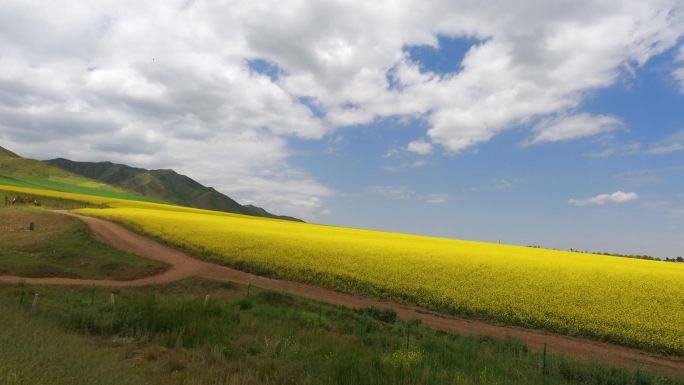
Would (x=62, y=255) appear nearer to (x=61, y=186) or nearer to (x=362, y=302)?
(x=362, y=302)

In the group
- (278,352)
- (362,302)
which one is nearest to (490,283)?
(362,302)

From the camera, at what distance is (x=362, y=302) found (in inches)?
788

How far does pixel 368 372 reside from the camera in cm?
651

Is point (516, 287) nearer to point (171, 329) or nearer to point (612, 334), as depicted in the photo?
point (612, 334)

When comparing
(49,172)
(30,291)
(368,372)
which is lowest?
(30,291)

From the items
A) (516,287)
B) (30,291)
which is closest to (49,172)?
(30,291)

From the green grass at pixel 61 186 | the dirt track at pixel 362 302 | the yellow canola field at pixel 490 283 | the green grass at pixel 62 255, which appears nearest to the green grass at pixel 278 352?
the dirt track at pixel 362 302

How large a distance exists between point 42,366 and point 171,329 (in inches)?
185

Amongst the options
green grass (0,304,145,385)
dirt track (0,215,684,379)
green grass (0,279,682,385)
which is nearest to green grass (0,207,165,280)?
dirt track (0,215,684,379)

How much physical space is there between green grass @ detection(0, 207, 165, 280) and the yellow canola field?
5.09 m

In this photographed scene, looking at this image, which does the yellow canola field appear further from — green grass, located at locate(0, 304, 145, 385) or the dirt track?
green grass, located at locate(0, 304, 145, 385)

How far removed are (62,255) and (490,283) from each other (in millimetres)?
24688

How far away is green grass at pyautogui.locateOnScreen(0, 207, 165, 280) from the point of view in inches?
855

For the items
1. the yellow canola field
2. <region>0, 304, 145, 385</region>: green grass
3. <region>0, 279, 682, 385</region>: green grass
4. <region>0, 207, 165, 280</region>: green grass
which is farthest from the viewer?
<region>0, 207, 165, 280</region>: green grass
